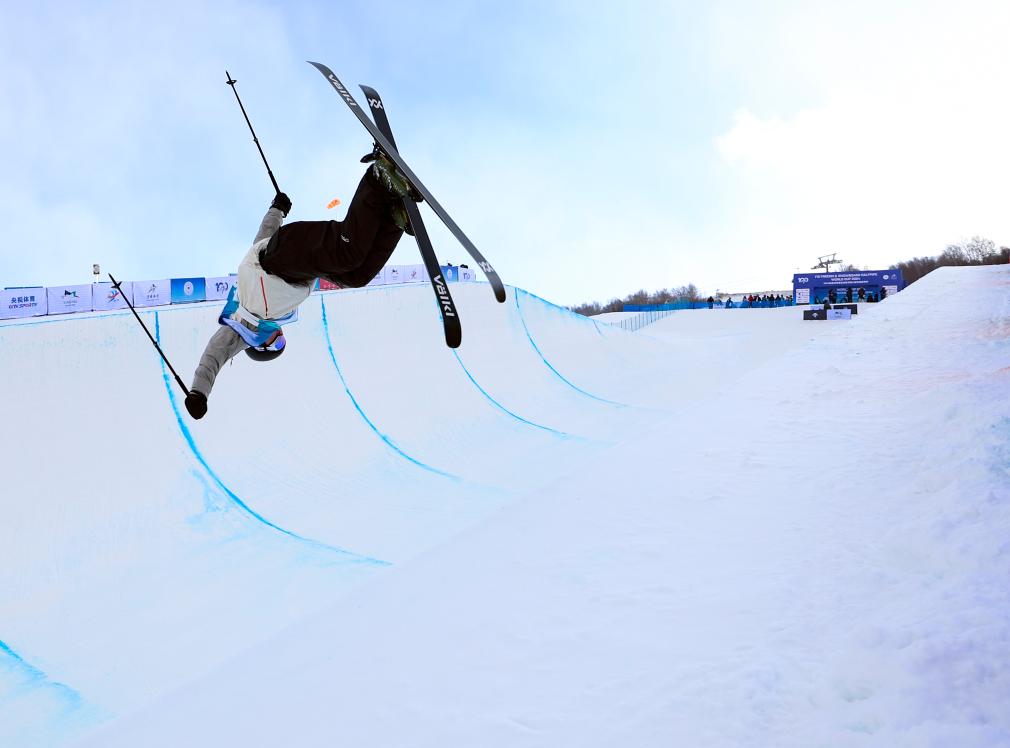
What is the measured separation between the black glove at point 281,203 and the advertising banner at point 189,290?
676 inches

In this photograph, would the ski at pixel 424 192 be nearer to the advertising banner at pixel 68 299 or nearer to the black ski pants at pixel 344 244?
the black ski pants at pixel 344 244

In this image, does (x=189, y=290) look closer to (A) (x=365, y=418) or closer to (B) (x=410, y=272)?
(B) (x=410, y=272)

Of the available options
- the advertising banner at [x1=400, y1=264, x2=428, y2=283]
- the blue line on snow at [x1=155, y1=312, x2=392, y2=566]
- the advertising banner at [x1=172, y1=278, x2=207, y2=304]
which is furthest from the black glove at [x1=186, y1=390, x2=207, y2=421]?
the advertising banner at [x1=400, y1=264, x2=428, y2=283]

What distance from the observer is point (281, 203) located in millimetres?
3541

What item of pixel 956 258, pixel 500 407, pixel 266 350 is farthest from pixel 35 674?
pixel 956 258

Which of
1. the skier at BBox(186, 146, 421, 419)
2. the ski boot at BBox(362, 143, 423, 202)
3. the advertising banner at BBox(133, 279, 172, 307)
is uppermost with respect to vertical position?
the advertising banner at BBox(133, 279, 172, 307)

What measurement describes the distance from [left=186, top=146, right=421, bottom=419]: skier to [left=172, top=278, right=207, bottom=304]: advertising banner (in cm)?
1718

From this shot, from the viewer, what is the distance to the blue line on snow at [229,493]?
443 centimetres

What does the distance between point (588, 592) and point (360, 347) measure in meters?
5.16

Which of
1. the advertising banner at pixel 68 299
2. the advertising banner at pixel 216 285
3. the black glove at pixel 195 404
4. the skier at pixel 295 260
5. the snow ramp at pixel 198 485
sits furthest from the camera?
the advertising banner at pixel 216 285

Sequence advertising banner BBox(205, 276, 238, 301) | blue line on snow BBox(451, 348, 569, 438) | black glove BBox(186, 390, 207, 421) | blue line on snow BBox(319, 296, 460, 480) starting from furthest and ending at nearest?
advertising banner BBox(205, 276, 238, 301) → blue line on snow BBox(451, 348, 569, 438) → blue line on snow BBox(319, 296, 460, 480) → black glove BBox(186, 390, 207, 421)

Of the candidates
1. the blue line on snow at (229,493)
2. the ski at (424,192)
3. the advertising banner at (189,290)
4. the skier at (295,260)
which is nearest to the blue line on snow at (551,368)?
the blue line on snow at (229,493)

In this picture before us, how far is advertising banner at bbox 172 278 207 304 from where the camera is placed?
60.7ft

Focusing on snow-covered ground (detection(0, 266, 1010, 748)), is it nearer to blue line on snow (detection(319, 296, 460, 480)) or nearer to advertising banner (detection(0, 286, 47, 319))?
blue line on snow (detection(319, 296, 460, 480))
